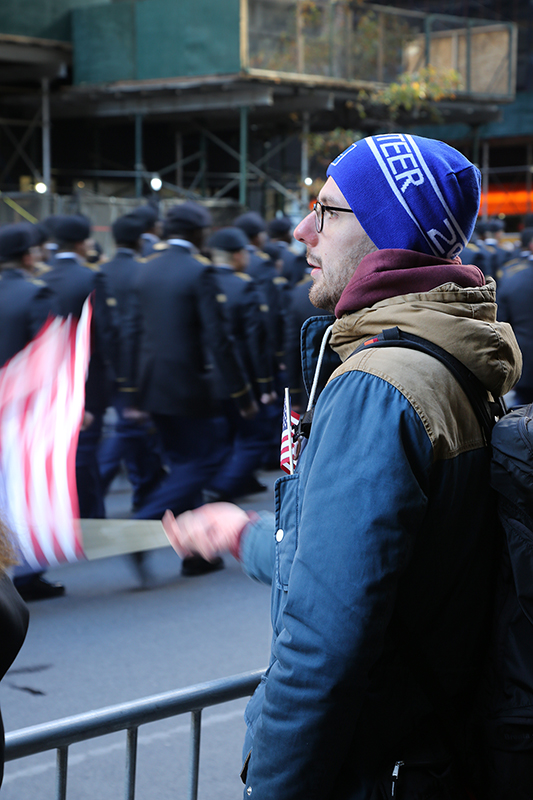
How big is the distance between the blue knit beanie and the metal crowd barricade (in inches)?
44.6

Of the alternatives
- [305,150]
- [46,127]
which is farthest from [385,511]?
[46,127]

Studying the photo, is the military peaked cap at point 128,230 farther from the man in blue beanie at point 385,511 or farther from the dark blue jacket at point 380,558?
the dark blue jacket at point 380,558

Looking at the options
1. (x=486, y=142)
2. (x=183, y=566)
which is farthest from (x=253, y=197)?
(x=183, y=566)

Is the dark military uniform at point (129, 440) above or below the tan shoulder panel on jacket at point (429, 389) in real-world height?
below

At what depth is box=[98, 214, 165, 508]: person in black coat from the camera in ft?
22.6

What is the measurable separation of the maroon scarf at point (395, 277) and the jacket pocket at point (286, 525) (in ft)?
1.14

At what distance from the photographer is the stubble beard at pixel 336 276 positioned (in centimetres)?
171

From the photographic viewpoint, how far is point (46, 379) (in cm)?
213

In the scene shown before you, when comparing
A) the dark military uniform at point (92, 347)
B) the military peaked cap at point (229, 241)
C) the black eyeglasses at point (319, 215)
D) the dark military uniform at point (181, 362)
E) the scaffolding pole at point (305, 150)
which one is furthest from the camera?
the scaffolding pole at point (305, 150)

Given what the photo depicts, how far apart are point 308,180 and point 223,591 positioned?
575 inches

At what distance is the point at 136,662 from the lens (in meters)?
4.59

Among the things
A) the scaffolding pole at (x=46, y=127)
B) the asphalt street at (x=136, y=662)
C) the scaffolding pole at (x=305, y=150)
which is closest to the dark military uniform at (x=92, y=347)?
the asphalt street at (x=136, y=662)

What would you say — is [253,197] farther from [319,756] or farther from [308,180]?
[319,756]

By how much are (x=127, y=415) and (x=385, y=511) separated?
5.67m
